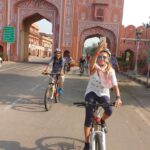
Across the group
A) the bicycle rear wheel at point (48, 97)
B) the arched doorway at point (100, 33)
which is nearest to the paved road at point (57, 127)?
the bicycle rear wheel at point (48, 97)

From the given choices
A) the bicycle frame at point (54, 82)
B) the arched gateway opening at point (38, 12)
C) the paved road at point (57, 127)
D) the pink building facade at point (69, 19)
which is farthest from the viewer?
the arched gateway opening at point (38, 12)

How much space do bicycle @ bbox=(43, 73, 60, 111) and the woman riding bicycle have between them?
3613 mm

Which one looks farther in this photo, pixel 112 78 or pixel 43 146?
pixel 43 146

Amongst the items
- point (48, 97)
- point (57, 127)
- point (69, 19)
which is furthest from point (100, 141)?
point (69, 19)

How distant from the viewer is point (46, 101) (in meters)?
8.10

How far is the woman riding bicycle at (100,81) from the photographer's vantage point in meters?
4.46

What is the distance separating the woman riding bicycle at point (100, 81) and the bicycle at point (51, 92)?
3613mm

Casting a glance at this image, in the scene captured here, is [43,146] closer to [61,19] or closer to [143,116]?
[143,116]

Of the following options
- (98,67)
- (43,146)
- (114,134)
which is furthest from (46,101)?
(98,67)

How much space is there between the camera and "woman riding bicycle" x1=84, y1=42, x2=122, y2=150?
446cm

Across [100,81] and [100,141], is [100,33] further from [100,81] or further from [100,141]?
[100,141]

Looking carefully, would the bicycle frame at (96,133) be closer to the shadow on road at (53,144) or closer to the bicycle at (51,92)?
the shadow on road at (53,144)

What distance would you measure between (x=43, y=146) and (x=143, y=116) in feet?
13.1

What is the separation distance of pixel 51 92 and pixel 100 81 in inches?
165
